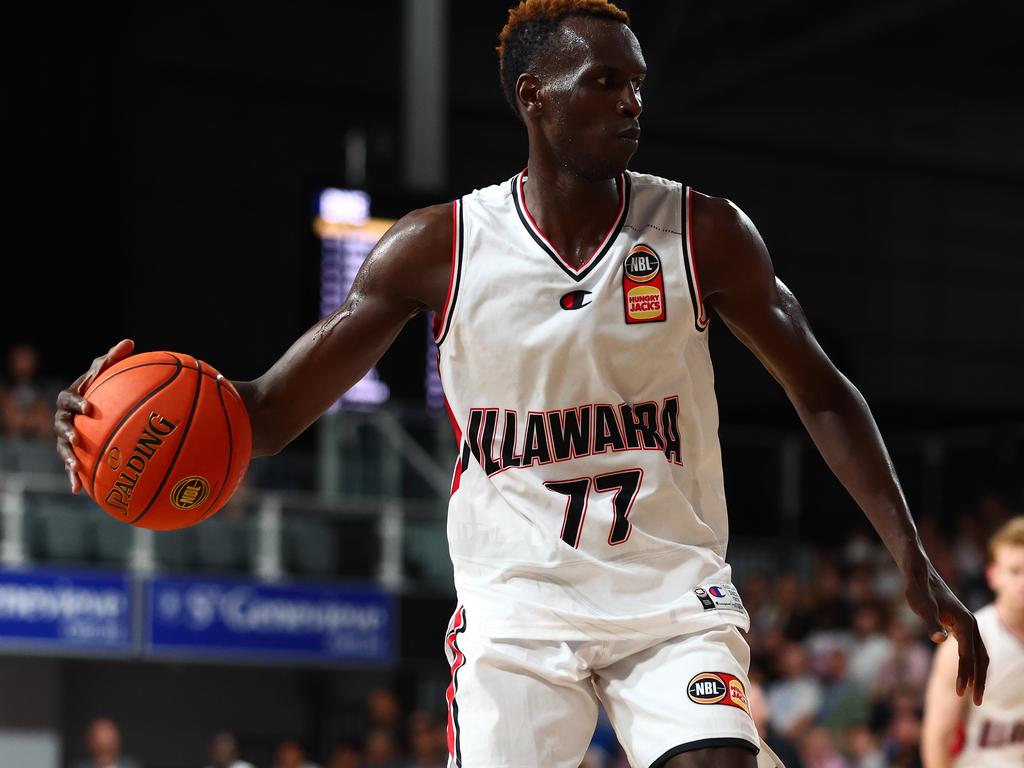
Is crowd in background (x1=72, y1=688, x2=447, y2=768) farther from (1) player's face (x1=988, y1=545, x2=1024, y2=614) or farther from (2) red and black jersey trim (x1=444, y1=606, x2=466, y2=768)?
(2) red and black jersey trim (x1=444, y1=606, x2=466, y2=768)

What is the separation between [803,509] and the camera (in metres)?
15.5

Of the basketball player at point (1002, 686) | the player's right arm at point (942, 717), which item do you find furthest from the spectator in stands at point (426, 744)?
the player's right arm at point (942, 717)

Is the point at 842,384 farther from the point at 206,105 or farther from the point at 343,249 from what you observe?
the point at 206,105

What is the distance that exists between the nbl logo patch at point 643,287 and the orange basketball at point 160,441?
82 centimetres

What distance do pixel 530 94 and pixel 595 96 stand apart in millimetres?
176

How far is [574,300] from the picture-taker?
3.33 metres

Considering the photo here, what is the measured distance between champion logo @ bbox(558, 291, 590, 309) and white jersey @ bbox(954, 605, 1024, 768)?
2571 mm

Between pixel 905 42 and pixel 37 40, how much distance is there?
9.67 metres

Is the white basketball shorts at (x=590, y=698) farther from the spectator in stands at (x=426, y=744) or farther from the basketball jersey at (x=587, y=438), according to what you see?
the spectator in stands at (x=426, y=744)

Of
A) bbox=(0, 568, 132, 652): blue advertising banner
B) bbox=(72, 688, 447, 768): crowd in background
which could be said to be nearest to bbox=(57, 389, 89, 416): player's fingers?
bbox=(72, 688, 447, 768): crowd in background

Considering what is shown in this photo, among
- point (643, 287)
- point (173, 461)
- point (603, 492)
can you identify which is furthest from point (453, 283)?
point (173, 461)

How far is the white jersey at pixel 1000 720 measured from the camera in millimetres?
5320

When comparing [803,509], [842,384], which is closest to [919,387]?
[803,509]

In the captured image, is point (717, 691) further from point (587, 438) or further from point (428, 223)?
point (428, 223)
